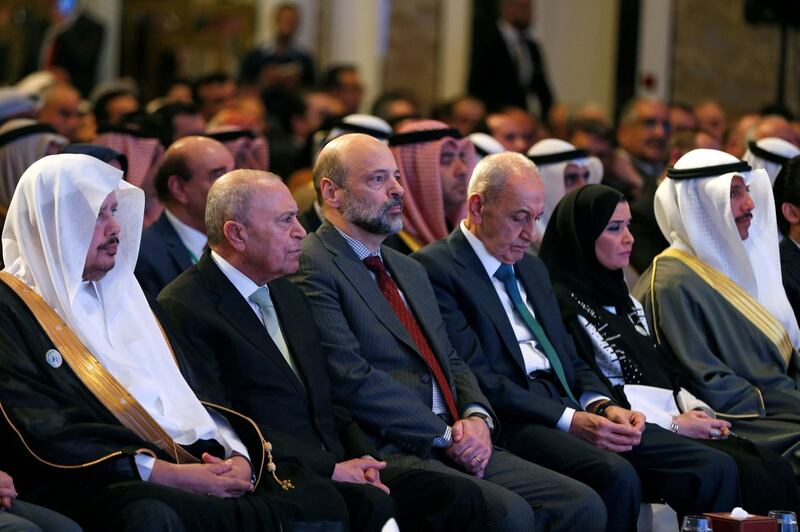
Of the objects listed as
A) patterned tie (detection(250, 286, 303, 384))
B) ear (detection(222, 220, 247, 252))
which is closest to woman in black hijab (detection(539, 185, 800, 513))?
patterned tie (detection(250, 286, 303, 384))

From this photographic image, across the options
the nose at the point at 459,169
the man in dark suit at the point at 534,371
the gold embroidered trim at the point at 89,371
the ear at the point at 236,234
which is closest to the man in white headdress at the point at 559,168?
the nose at the point at 459,169

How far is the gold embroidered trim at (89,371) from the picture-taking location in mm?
4215

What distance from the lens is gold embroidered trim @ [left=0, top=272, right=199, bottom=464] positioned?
166 inches

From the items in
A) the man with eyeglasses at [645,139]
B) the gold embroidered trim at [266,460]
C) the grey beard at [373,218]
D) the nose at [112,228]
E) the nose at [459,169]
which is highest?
the nose at [112,228]

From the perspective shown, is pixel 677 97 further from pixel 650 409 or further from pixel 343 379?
pixel 343 379

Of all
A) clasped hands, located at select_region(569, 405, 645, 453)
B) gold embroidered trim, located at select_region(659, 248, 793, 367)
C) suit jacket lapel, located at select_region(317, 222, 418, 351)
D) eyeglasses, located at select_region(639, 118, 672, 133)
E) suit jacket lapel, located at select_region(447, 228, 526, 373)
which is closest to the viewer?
suit jacket lapel, located at select_region(317, 222, 418, 351)

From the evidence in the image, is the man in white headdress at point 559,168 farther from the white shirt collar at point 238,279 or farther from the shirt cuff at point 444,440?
the white shirt collar at point 238,279

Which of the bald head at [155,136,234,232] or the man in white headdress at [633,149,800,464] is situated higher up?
Answer: the bald head at [155,136,234,232]

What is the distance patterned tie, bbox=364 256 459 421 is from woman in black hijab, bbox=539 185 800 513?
0.88 metres

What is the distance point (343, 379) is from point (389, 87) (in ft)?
29.5

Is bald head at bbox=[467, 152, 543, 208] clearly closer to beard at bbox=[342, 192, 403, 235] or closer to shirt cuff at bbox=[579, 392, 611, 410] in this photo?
beard at bbox=[342, 192, 403, 235]

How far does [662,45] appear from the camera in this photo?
543 inches

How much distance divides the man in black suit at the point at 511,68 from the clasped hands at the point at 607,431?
275 inches

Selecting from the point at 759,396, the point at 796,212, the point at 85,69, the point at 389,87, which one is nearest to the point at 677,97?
the point at 389,87
